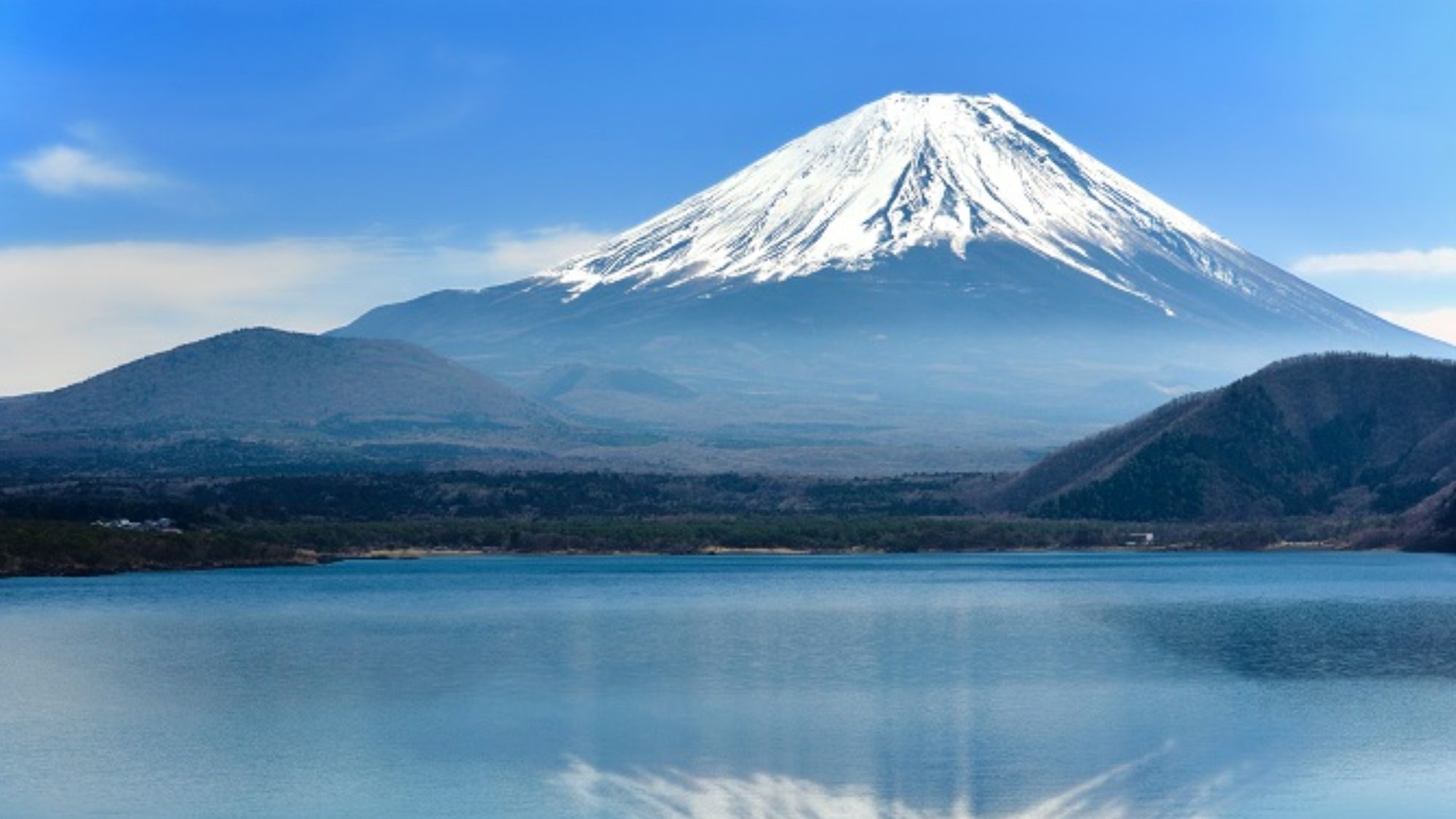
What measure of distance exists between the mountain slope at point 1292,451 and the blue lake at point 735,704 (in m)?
45.9

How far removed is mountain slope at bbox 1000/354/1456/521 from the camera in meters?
136

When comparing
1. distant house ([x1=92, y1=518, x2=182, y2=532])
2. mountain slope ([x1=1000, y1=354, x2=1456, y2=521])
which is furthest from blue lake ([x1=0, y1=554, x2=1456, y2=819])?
mountain slope ([x1=1000, y1=354, x2=1456, y2=521])

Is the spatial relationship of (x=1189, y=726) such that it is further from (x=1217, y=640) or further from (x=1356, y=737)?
(x=1217, y=640)

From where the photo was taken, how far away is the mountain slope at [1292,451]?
135875 millimetres

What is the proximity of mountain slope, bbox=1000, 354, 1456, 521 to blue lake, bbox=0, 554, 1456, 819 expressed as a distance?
45920mm

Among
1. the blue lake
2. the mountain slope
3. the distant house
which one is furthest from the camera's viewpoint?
the mountain slope

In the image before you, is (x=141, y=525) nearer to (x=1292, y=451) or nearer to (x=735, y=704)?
(x=1292, y=451)

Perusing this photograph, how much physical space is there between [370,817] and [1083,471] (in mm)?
112652

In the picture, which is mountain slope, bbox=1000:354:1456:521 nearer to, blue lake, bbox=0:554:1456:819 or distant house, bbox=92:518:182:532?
blue lake, bbox=0:554:1456:819

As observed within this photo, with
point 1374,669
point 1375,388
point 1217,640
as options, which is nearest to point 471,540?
point 1375,388

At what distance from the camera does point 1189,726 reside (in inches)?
1946

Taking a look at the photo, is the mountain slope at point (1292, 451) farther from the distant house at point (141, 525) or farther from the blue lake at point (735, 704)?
the distant house at point (141, 525)

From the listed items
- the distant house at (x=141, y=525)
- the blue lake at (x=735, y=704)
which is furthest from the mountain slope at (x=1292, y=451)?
the distant house at (x=141, y=525)

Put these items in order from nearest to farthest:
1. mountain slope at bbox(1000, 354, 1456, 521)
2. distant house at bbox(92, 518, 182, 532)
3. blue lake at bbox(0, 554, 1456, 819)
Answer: blue lake at bbox(0, 554, 1456, 819), distant house at bbox(92, 518, 182, 532), mountain slope at bbox(1000, 354, 1456, 521)
